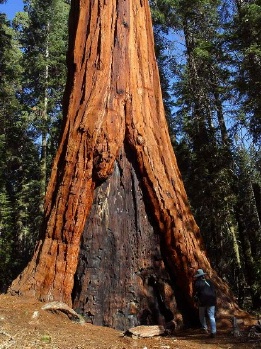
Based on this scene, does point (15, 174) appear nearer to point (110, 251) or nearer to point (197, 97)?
point (197, 97)

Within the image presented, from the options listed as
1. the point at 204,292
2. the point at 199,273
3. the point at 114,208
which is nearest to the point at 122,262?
the point at 114,208

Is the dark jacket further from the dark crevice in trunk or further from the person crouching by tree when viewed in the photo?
the dark crevice in trunk

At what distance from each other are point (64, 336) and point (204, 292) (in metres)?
2.49

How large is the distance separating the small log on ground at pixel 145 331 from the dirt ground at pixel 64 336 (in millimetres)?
108

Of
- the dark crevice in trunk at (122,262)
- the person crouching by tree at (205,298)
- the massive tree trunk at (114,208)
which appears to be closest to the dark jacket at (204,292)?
the person crouching by tree at (205,298)

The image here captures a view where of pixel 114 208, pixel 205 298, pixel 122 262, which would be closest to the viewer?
pixel 205 298

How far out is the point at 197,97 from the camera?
1731cm

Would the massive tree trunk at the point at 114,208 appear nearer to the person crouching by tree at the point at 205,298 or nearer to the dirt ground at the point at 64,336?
the person crouching by tree at the point at 205,298

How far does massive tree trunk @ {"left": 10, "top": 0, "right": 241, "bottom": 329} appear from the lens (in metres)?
7.07

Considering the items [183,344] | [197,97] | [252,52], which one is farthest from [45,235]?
[197,97]

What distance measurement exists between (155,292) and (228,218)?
381 inches

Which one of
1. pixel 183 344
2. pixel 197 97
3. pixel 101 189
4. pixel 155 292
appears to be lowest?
pixel 183 344

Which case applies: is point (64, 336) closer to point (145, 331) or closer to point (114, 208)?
point (145, 331)

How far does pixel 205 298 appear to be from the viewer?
664cm
